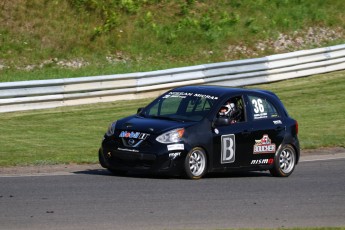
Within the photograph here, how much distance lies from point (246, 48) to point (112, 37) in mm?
4255

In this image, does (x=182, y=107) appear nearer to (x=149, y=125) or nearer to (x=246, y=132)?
(x=149, y=125)

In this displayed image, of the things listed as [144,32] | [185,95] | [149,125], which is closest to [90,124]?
[185,95]

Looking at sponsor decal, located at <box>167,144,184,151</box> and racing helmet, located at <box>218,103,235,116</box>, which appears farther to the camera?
racing helmet, located at <box>218,103,235,116</box>

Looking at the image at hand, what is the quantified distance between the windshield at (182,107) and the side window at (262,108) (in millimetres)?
771

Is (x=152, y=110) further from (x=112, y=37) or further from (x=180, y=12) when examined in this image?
(x=180, y=12)

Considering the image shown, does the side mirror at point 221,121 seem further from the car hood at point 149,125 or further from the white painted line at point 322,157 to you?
the white painted line at point 322,157

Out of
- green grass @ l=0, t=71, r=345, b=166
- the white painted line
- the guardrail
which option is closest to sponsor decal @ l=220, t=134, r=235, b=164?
green grass @ l=0, t=71, r=345, b=166

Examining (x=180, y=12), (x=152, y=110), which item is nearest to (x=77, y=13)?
(x=180, y=12)

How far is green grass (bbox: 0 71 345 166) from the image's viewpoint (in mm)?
16234

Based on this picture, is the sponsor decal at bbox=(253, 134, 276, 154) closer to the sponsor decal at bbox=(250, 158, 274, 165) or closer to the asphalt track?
the sponsor decal at bbox=(250, 158, 274, 165)

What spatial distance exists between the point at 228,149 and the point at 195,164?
697 mm

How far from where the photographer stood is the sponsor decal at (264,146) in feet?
47.8

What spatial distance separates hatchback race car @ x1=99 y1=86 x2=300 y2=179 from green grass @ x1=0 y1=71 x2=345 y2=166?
200 centimetres

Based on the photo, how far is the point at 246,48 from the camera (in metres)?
27.9
